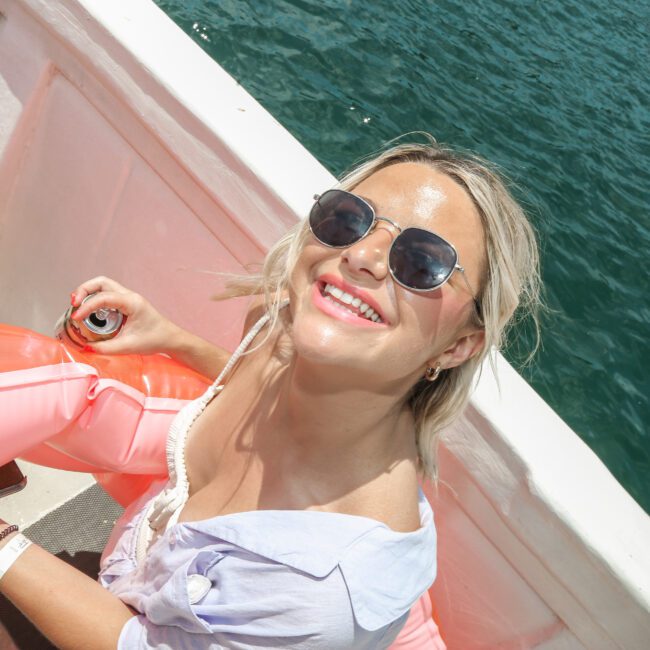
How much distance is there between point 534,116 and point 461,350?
194 inches

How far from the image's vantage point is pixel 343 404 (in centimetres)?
156

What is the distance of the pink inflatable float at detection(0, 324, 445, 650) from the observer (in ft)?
5.04

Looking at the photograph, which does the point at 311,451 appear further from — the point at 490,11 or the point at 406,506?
the point at 490,11

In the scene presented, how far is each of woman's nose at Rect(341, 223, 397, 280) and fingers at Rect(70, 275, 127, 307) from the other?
0.62 m

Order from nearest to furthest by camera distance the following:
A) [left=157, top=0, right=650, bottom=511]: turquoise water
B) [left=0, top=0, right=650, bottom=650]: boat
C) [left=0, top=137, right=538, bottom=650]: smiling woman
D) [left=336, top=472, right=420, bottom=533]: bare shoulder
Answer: [left=0, top=137, right=538, bottom=650]: smiling woman → [left=336, top=472, right=420, bottom=533]: bare shoulder → [left=0, top=0, right=650, bottom=650]: boat → [left=157, top=0, right=650, bottom=511]: turquoise water

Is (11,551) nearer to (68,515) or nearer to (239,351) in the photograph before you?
(239,351)

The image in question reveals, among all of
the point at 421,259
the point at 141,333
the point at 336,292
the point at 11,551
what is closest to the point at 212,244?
the point at 141,333

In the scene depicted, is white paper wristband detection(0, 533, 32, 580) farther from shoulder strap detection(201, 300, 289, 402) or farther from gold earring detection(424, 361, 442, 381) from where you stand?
gold earring detection(424, 361, 442, 381)

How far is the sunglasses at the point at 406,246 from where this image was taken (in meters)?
1.43

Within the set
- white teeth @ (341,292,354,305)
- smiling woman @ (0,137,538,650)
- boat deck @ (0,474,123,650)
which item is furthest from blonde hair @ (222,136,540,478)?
boat deck @ (0,474,123,650)

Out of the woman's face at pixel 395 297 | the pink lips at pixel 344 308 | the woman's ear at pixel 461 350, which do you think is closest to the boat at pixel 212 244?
the woman's ear at pixel 461 350

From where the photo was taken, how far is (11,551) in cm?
143

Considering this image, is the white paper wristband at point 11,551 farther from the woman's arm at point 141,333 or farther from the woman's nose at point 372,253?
the woman's nose at point 372,253

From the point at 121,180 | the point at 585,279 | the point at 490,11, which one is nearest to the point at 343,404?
the point at 121,180
